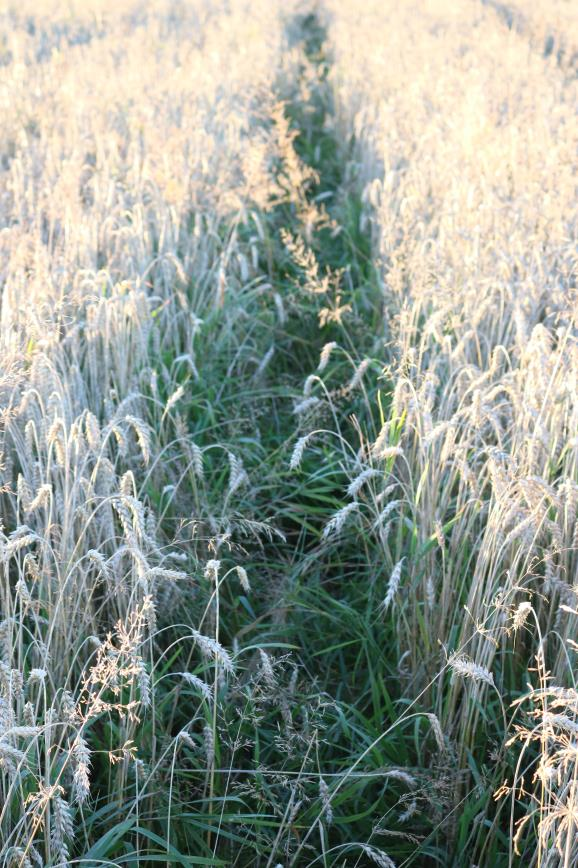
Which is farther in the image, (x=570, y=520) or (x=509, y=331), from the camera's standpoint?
(x=509, y=331)

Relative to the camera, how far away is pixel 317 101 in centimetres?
913

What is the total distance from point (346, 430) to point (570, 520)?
1.41 meters

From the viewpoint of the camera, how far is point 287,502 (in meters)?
2.97

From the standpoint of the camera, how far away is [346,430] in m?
3.42

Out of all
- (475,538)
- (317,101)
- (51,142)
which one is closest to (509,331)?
(475,538)

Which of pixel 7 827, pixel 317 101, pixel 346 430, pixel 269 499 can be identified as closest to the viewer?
pixel 7 827

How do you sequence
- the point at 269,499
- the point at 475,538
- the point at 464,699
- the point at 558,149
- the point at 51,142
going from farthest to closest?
the point at 51,142 → the point at 558,149 → the point at 269,499 → the point at 475,538 → the point at 464,699

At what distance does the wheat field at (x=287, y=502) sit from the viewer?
178 cm

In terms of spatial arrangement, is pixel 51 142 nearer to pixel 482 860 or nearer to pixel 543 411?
pixel 543 411

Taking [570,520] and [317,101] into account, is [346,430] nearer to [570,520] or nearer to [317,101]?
[570,520]

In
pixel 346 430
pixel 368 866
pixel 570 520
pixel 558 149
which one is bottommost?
pixel 368 866

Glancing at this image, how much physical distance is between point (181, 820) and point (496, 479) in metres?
0.95

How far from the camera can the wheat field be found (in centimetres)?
178

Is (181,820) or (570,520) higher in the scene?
(570,520)
